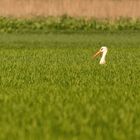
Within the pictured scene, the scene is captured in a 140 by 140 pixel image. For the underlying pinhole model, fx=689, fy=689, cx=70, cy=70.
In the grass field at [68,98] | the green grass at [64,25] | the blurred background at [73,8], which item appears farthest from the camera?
the blurred background at [73,8]

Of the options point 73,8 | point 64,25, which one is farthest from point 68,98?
point 73,8

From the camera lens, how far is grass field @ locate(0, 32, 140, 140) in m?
7.97


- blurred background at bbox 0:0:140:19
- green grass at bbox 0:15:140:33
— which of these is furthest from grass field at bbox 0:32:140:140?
blurred background at bbox 0:0:140:19

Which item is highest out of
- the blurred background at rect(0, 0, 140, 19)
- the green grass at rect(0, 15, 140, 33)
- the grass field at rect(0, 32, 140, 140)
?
the grass field at rect(0, 32, 140, 140)

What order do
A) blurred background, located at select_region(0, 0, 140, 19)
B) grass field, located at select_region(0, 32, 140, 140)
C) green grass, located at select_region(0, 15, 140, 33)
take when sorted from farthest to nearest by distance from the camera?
blurred background, located at select_region(0, 0, 140, 19) → green grass, located at select_region(0, 15, 140, 33) → grass field, located at select_region(0, 32, 140, 140)

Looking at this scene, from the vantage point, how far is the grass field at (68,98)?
26.2 feet

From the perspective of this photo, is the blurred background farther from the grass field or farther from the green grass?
the grass field

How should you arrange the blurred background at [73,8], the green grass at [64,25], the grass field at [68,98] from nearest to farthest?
the grass field at [68,98], the green grass at [64,25], the blurred background at [73,8]

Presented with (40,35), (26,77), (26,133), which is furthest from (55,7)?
(26,133)

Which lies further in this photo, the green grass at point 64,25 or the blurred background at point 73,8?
the blurred background at point 73,8

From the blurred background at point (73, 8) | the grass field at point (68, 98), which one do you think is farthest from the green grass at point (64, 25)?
the grass field at point (68, 98)

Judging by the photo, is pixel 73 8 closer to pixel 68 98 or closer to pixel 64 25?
pixel 64 25

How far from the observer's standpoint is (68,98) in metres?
11.2

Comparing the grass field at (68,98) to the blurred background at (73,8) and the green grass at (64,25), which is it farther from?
the blurred background at (73,8)
